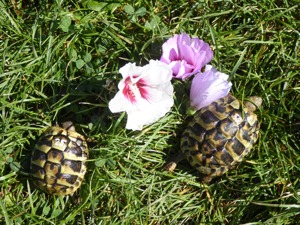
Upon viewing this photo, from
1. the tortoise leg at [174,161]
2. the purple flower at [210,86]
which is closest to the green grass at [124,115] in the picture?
the tortoise leg at [174,161]

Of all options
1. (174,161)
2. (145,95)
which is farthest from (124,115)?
(174,161)

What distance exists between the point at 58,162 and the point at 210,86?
884mm

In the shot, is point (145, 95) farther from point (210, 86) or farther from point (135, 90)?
point (210, 86)

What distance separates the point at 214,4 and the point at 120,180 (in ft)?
3.63

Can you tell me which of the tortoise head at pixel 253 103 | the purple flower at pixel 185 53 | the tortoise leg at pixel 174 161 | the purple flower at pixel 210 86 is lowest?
the tortoise leg at pixel 174 161

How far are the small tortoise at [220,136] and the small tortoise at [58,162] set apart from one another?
0.59m

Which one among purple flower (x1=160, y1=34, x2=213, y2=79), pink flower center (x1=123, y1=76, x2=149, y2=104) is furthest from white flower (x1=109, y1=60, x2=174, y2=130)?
purple flower (x1=160, y1=34, x2=213, y2=79)

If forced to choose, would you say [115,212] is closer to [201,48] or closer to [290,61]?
[201,48]

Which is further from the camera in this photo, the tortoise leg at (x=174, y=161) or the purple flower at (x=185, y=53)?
the tortoise leg at (x=174, y=161)

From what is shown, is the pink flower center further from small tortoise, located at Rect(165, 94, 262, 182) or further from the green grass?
small tortoise, located at Rect(165, 94, 262, 182)

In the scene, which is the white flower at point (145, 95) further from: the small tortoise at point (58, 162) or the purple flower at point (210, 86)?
the small tortoise at point (58, 162)

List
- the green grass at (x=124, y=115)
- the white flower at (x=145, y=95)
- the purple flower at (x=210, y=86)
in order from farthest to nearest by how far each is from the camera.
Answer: the green grass at (x=124, y=115) < the purple flower at (x=210, y=86) < the white flower at (x=145, y=95)

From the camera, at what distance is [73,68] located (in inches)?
126

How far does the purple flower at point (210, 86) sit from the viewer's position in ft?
10.0
